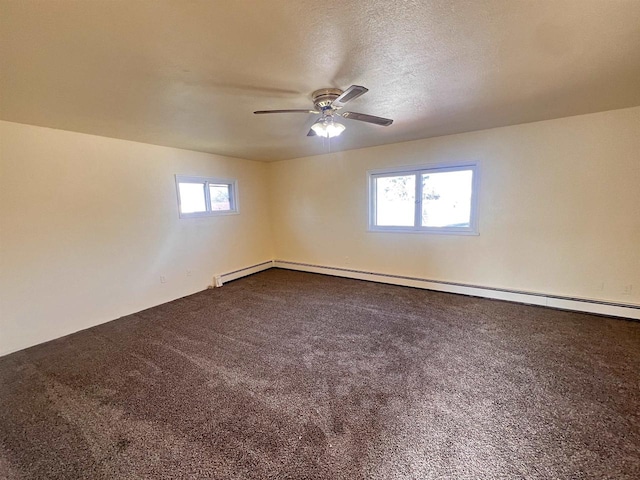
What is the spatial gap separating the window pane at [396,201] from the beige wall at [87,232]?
2.95 m

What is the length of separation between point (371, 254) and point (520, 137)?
2659 millimetres

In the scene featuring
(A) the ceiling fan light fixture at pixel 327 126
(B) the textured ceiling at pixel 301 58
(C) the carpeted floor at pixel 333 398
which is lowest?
(C) the carpeted floor at pixel 333 398

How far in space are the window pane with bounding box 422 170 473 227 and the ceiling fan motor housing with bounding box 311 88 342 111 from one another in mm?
2491

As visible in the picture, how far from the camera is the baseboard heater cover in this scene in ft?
10.2

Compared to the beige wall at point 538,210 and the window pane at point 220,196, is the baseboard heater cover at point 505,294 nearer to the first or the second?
the beige wall at point 538,210

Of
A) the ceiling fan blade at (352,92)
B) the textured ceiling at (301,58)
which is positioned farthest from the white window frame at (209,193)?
the ceiling fan blade at (352,92)

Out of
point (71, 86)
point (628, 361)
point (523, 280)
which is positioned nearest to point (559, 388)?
point (628, 361)

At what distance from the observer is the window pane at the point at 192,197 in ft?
14.2

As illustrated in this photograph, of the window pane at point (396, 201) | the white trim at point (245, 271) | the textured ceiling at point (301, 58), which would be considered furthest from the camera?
the white trim at point (245, 271)

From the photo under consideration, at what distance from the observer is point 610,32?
153 cm

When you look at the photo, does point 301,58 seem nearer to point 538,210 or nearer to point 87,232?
point 87,232

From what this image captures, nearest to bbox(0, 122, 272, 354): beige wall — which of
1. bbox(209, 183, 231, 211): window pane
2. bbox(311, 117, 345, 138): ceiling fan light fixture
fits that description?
bbox(209, 183, 231, 211): window pane

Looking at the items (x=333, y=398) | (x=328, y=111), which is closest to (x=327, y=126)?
(x=328, y=111)

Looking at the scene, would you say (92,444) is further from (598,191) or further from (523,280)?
(598,191)
